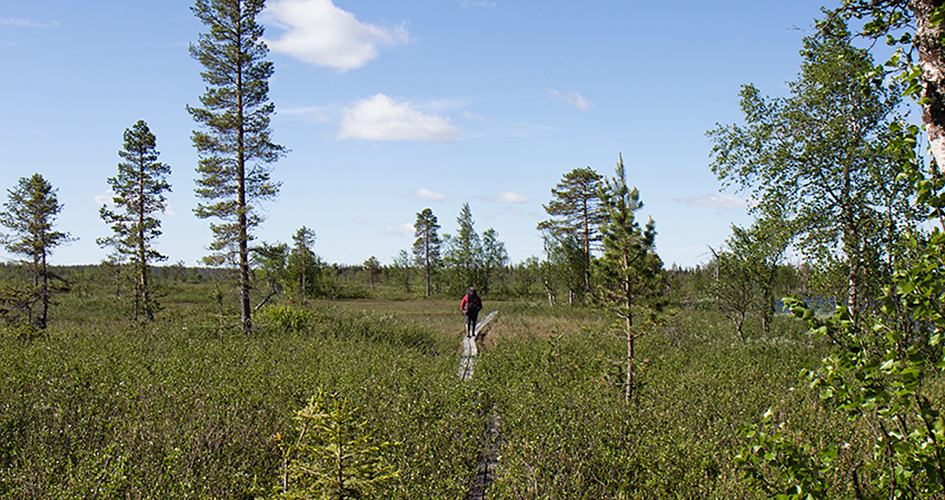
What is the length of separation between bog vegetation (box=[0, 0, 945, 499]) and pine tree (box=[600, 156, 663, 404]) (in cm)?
3

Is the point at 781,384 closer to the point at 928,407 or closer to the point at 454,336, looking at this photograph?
the point at 928,407

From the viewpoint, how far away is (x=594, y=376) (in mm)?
10016

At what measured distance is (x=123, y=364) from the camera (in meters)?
8.43

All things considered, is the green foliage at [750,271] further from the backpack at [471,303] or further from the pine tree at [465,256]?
the pine tree at [465,256]

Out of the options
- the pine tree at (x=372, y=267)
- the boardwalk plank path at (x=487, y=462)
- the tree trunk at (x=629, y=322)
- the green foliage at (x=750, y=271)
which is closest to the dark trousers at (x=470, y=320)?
the green foliage at (x=750, y=271)

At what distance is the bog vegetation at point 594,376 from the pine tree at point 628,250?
0.11 feet

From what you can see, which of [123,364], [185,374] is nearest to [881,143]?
[185,374]

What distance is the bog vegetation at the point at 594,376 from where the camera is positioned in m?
2.47

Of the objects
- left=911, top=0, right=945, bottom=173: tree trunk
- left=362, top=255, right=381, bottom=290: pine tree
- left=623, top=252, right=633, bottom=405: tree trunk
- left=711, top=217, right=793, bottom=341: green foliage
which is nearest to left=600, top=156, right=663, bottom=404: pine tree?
left=623, top=252, right=633, bottom=405: tree trunk

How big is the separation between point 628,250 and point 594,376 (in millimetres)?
3094

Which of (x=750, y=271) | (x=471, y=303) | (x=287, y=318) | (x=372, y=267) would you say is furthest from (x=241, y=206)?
(x=372, y=267)

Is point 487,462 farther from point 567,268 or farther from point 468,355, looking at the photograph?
point 567,268

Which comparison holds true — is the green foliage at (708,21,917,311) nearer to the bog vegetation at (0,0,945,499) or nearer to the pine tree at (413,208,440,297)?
the bog vegetation at (0,0,945,499)

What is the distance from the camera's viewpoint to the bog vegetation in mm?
2469
